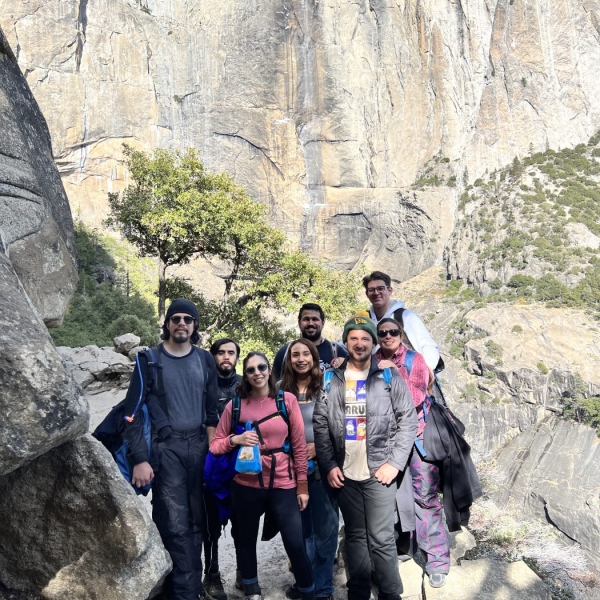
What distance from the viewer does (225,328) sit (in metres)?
11.3

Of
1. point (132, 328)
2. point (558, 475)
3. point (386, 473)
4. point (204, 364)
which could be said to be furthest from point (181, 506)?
point (558, 475)

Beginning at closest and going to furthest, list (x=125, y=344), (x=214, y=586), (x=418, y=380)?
(x=418, y=380)
(x=214, y=586)
(x=125, y=344)

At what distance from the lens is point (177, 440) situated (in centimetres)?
272

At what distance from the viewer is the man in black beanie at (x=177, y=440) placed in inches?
104

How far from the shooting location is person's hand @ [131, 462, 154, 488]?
256 centimetres

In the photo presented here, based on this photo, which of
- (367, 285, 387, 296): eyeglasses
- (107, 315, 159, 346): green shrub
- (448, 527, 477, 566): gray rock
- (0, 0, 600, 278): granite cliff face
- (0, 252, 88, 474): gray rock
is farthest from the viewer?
(0, 0, 600, 278): granite cliff face

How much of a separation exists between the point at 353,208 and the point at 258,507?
38753 millimetres

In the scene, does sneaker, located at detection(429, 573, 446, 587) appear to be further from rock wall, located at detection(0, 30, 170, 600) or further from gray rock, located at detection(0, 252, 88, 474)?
gray rock, located at detection(0, 252, 88, 474)

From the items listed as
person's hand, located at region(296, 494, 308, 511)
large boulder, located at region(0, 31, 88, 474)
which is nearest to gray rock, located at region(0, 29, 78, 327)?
large boulder, located at region(0, 31, 88, 474)

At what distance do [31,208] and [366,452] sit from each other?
7.71 feet

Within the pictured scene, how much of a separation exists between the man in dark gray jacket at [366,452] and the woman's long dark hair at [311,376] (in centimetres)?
13

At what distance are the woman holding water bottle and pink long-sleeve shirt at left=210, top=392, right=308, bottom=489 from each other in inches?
4.8

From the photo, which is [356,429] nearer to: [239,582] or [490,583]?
[239,582]

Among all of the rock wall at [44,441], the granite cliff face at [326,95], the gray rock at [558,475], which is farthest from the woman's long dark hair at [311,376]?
the granite cliff face at [326,95]
